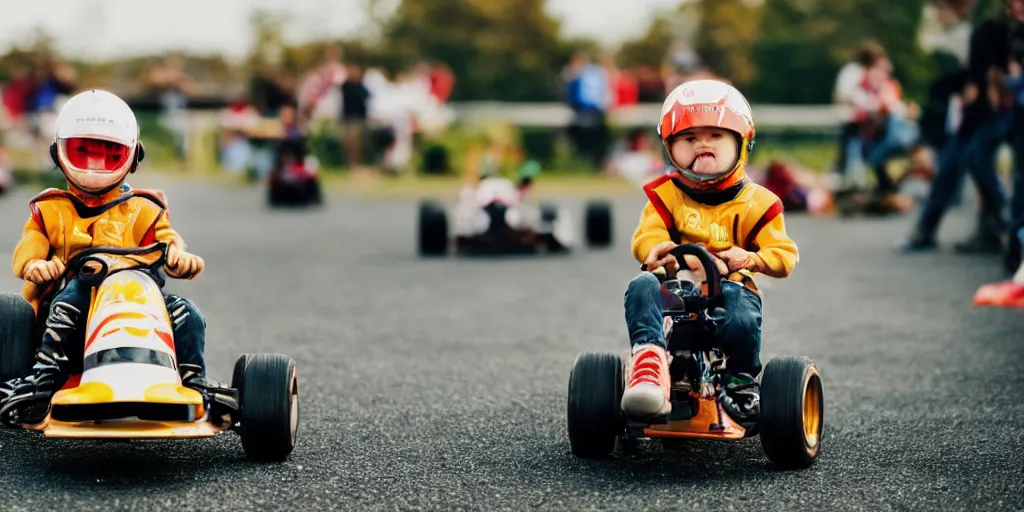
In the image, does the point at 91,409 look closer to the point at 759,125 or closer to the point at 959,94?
the point at 959,94

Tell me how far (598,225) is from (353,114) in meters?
12.2

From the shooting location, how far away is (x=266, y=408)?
5727mm

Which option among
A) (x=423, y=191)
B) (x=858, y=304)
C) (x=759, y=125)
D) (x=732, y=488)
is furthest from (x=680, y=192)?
(x=759, y=125)

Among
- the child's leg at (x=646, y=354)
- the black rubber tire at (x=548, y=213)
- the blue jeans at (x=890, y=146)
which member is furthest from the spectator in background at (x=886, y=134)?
the child's leg at (x=646, y=354)

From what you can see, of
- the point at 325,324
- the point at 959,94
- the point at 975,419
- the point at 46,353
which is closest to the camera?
the point at 46,353

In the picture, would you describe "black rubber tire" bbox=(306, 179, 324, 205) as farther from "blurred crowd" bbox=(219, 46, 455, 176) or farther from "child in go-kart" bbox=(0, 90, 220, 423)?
"child in go-kart" bbox=(0, 90, 220, 423)

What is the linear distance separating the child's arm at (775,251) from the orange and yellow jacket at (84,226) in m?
2.14

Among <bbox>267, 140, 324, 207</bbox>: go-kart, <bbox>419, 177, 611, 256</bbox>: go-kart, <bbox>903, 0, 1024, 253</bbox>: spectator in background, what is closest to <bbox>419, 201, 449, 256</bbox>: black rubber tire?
<bbox>419, 177, 611, 256</bbox>: go-kart

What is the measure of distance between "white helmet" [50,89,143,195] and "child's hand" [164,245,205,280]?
1.20 feet

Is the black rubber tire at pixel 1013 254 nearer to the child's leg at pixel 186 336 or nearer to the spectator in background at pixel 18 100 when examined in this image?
the child's leg at pixel 186 336

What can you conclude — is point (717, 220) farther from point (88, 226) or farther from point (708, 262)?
point (88, 226)

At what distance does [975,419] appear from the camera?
688cm

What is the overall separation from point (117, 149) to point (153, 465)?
1.22 meters

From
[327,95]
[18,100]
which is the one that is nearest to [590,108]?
[327,95]
